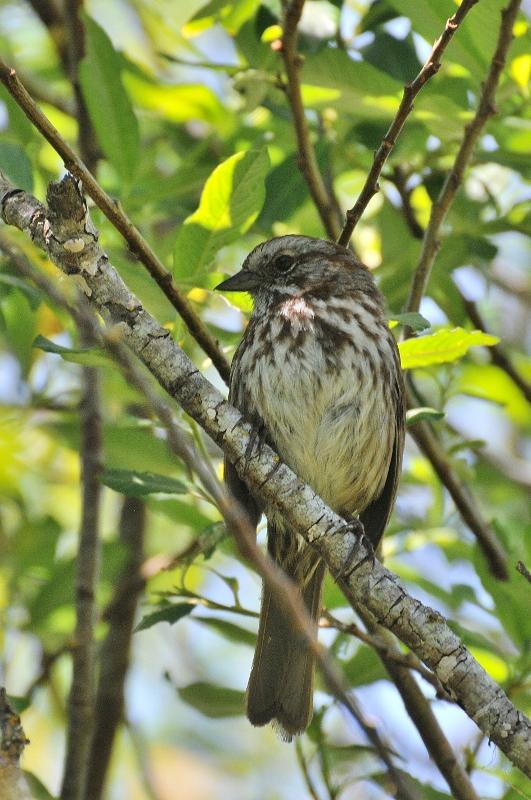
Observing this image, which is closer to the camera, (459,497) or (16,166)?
(16,166)

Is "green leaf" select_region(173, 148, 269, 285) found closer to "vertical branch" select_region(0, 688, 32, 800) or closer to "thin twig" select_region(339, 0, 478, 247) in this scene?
"thin twig" select_region(339, 0, 478, 247)

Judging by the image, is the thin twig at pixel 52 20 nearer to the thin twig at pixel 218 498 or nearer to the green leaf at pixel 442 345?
the green leaf at pixel 442 345

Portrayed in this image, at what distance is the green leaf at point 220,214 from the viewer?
12.2 ft

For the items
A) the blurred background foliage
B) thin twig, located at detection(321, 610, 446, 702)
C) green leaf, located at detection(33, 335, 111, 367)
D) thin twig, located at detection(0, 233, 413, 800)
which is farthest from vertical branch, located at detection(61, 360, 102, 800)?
thin twig, located at detection(0, 233, 413, 800)

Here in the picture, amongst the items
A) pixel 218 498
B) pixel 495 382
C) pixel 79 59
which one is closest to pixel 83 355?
pixel 218 498

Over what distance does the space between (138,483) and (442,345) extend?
41.2 inches

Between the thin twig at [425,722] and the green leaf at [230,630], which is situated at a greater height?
the green leaf at [230,630]

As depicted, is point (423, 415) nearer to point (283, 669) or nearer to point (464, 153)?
point (464, 153)

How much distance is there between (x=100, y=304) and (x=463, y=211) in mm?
2016

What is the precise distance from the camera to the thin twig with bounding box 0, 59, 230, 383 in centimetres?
301

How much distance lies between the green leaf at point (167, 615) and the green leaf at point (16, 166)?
4.60 ft

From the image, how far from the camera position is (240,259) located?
226 inches

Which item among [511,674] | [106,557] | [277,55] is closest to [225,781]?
[106,557]

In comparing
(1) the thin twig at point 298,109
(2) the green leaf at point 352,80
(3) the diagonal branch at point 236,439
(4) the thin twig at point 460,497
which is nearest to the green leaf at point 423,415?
(4) the thin twig at point 460,497
